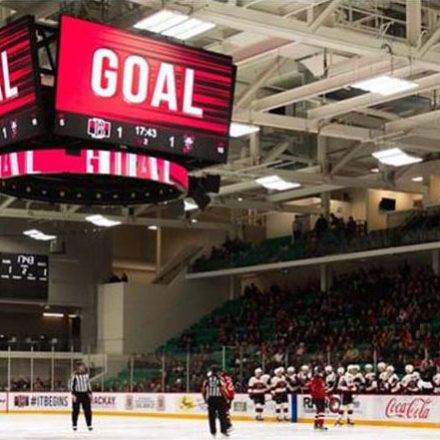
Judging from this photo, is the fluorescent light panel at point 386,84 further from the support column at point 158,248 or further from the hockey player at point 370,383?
the support column at point 158,248

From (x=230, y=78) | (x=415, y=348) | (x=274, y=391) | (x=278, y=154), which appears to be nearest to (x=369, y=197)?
(x=415, y=348)

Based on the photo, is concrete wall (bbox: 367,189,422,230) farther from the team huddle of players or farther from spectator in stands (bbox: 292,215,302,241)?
the team huddle of players

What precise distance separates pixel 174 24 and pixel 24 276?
2568 cm

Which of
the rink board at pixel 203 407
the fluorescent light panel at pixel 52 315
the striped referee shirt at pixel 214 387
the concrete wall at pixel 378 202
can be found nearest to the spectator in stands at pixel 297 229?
the concrete wall at pixel 378 202

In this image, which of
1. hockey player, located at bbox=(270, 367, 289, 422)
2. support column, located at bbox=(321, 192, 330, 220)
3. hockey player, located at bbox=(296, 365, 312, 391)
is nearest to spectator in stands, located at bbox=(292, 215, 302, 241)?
support column, located at bbox=(321, 192, 330, 220)

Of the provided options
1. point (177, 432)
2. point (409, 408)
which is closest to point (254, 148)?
point (409, 408)

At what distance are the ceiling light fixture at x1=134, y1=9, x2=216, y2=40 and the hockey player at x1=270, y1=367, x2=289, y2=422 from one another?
12873 millimetres

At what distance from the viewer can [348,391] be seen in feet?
84.5

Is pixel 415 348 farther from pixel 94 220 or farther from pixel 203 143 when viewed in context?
pixel 203 143

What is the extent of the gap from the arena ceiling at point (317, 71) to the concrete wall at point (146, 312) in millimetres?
8469

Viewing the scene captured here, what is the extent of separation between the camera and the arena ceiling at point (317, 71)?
17266 mm

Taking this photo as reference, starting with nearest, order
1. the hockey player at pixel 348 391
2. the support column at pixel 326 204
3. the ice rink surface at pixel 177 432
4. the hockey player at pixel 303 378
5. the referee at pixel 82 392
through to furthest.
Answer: the ice rink surface at pixel 177 432 → the referee at pixel 82 392 → the hockey player at pixel 348 391 → the hockey player at pixel 303 378 → the support column at pixel 326 204

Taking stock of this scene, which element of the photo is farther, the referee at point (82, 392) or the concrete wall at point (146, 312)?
the concrete wall at point (146, 312)

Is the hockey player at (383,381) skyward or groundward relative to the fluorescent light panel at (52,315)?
groundward
